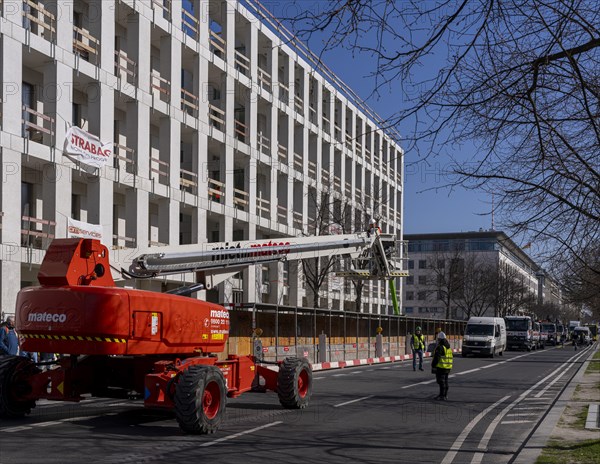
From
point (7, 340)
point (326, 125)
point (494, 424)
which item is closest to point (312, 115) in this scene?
point (326, 125)

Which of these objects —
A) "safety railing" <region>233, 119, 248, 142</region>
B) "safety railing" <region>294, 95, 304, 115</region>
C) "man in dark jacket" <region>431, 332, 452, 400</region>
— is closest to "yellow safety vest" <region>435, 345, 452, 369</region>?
"man in dark jacket" <region>431, 332, 452, 400</region>

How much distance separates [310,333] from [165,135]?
36.2 feet

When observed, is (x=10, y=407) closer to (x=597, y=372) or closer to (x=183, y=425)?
(x=183, y=425)

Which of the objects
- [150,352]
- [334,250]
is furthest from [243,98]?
[150,352]

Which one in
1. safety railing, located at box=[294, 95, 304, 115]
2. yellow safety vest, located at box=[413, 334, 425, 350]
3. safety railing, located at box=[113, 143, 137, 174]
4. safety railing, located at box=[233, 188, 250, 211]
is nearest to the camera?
safety railing, located at box=[113, 143, 137, 174]

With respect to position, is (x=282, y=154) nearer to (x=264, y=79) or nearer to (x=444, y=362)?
(x=264, y=79)

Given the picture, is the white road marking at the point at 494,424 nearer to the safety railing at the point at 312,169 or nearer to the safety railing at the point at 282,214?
the safety railing at the point at 282,214

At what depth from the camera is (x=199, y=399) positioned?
37.5 ft

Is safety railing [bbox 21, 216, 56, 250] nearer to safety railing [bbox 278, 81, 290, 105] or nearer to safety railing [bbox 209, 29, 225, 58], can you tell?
safety railing [bbox 209, 29, 225, 58]

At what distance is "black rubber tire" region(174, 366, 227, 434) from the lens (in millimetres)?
11352

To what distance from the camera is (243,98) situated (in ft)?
131

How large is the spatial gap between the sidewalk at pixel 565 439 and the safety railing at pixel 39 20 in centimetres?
1978

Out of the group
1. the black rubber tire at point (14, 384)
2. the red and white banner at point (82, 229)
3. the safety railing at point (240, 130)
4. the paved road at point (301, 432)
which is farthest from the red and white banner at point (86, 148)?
the black rubber tire at point (14, 384)

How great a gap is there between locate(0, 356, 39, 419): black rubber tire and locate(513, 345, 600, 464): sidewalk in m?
8.04
